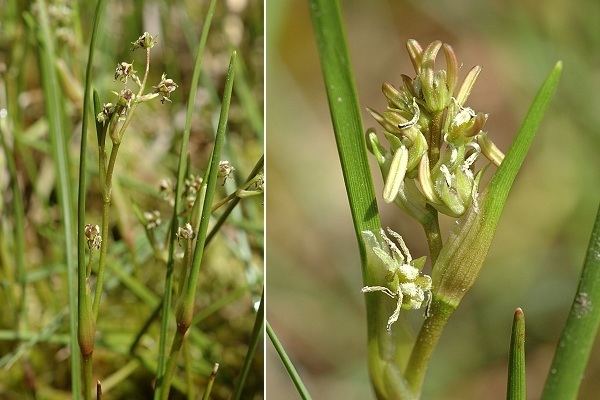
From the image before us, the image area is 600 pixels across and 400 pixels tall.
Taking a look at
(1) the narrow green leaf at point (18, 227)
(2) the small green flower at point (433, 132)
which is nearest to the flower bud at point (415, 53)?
(2) the small green flower at point (433, 132)

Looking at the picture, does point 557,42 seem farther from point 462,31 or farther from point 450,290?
point 450,290

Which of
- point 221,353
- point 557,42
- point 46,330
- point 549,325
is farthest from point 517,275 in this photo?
point 46,330

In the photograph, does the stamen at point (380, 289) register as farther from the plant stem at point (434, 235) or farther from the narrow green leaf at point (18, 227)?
the narrow green leaf at point (18, 227)

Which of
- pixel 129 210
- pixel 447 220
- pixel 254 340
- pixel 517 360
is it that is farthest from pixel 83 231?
pixel 447 220

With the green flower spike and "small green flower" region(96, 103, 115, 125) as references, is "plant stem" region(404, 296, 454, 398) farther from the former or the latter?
"small green flower" region(96, 103, 115, 125)

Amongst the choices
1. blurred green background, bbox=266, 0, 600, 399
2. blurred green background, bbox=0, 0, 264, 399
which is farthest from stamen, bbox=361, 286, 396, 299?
blurred green background, bbox=266, 0, 600, 399

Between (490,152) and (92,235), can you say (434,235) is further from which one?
(92,235)

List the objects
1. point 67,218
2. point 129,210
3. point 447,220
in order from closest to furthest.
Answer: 1. point 67,218
2. point 129,210
3. point 447,220
